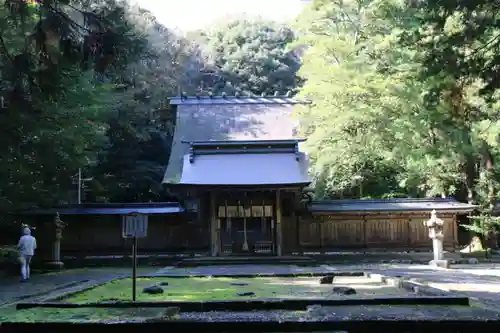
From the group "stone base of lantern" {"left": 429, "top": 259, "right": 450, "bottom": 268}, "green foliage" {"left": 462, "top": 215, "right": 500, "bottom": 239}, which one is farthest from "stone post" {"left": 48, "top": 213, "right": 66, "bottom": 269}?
"green foliage" {"left": 462, "top": 215, "right": 500, "bottom": 239}

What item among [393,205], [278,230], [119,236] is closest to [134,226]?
[278,230]

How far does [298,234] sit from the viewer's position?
20672mm

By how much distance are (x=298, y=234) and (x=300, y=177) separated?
8.65ft

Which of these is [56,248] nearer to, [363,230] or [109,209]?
[109,209]

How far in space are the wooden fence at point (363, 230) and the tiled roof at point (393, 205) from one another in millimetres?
356

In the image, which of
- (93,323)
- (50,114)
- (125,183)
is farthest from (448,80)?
(125,183)

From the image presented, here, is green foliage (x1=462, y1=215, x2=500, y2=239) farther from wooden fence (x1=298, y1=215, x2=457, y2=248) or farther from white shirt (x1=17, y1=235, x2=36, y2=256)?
white shirt (x1=17, y1=235, x2=36, y2=256)

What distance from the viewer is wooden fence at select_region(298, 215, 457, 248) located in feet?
67.3

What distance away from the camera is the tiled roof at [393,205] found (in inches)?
794

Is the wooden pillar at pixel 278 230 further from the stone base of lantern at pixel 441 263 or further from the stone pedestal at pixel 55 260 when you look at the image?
the stone pedestal at pixel 55 260

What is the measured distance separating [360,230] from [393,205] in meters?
1.65

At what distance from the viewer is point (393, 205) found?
68.2 ft

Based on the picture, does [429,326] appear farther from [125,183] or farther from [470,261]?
[125,183]

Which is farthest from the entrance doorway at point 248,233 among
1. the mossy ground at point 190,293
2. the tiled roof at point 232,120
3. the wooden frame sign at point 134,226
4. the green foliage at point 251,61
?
the green foliage at point 251,61
